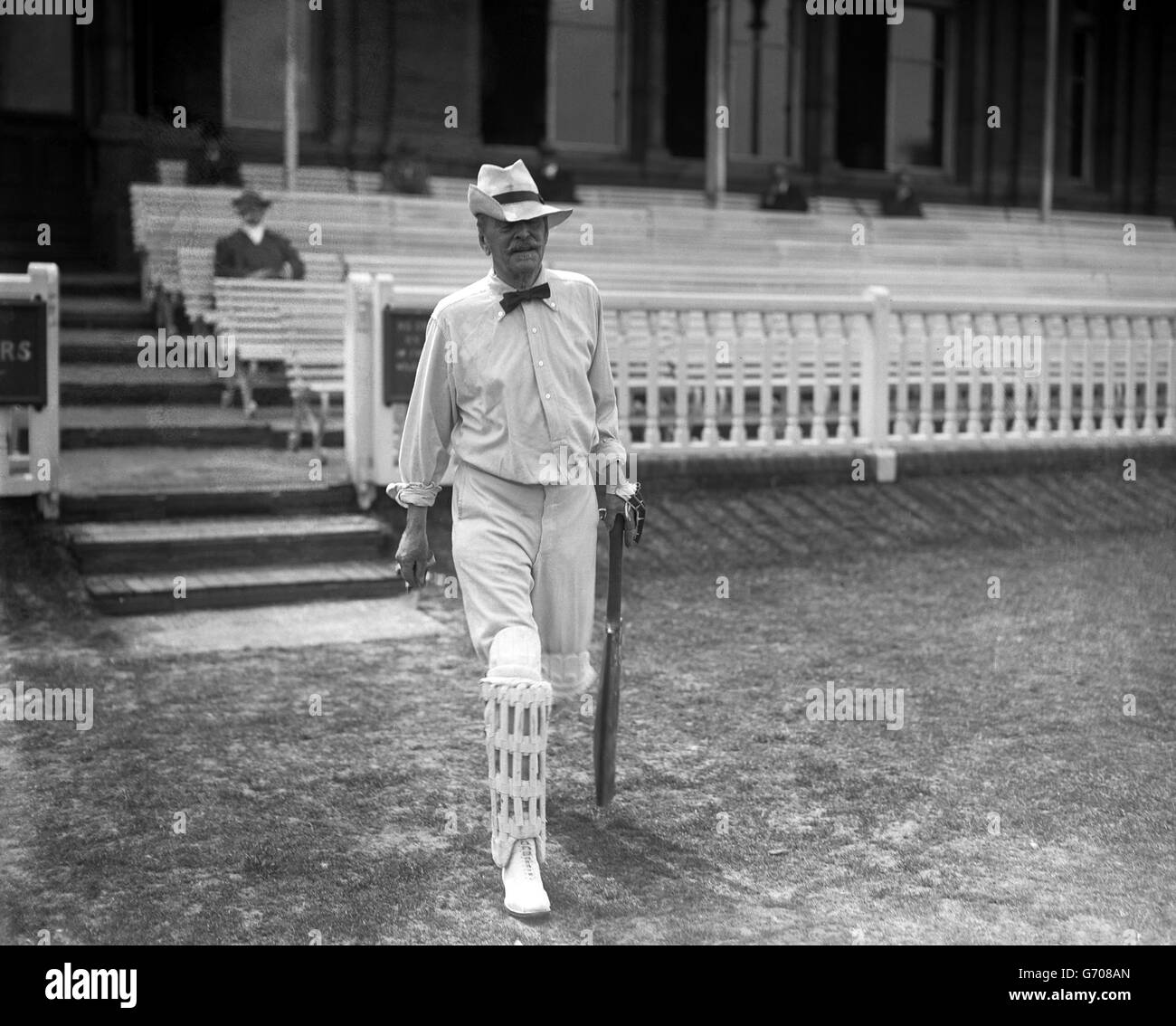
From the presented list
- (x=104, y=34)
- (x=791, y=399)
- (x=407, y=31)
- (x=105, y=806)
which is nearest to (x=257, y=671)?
(x=105, y=806)

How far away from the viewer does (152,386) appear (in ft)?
38.5

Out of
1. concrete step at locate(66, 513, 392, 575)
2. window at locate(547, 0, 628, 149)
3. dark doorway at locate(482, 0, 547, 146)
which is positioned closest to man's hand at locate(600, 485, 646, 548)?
concrete step at locate(66, 513, 392, 575)

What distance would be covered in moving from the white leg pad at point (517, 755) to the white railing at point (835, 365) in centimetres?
481

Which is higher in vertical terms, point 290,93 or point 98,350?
point 290,93

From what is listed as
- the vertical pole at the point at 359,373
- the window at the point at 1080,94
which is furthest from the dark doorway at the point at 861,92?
the vertical pole at the point at 359,373

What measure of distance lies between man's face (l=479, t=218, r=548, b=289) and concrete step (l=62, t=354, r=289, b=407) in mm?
7578

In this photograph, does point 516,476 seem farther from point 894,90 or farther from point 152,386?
point 894,90

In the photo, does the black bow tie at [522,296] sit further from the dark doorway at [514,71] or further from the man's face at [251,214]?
the dark doorway at [514,71]

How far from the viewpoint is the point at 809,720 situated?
6309 millimetres

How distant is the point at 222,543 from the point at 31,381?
1.35 meters

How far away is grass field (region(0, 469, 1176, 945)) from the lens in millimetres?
4336

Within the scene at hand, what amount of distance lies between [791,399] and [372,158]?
910cm

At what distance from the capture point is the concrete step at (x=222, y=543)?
8289mm

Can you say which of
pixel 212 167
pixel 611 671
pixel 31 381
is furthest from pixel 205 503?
pixel 212 167
